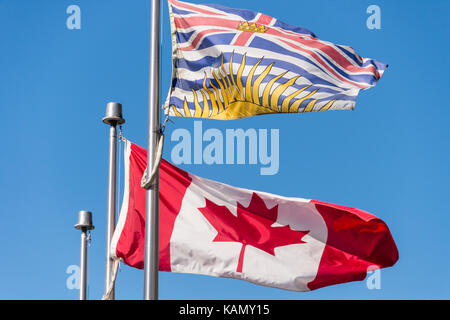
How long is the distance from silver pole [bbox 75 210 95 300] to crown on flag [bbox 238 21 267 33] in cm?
780

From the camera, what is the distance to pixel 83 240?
63.5 feet

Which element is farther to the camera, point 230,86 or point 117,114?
point 117,114

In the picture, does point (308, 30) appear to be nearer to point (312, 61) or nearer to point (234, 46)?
point (312, 61)

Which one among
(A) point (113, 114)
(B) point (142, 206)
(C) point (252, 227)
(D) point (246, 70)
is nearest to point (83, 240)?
(A) point (113, 114)

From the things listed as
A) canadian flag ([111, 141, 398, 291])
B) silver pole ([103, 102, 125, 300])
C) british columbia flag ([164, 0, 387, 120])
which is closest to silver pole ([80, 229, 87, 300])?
silver pole ([103, 102, 125, 300])

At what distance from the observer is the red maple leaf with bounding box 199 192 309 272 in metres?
13.5

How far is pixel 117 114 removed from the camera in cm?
1414

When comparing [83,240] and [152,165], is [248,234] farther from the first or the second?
[83,240]

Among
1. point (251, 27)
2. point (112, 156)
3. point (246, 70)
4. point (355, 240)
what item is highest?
point (251, 27)

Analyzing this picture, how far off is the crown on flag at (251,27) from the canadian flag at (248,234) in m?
2.73

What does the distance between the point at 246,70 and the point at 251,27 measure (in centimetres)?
93
